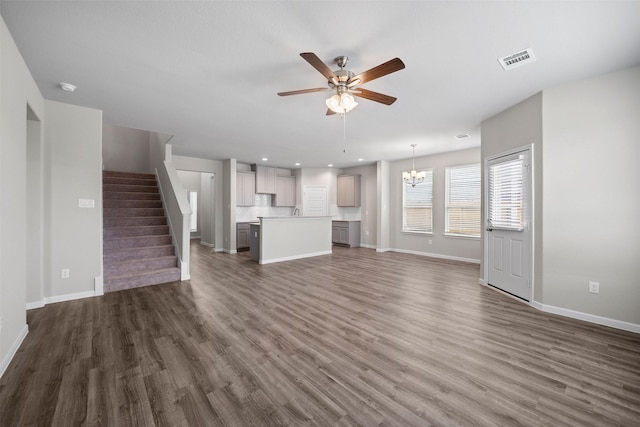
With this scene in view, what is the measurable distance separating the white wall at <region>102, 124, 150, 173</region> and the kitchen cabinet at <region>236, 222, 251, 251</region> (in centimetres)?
335

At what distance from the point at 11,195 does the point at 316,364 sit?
285 centimetres

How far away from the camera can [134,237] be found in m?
4.75

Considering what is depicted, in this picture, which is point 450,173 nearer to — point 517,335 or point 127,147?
point 517,335

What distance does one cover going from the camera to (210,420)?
1.51 metres

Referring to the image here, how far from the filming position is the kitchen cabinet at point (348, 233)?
8.55 m

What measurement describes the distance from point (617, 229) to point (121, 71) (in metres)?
5.53

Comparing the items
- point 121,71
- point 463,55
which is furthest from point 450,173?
point 121,71

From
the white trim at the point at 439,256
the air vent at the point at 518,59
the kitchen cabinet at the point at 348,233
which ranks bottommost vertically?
the white trim at the point at 439,256

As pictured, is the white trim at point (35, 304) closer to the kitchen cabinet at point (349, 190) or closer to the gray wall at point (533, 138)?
the gray wall at point (533, 138)

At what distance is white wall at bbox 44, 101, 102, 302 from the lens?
3.38m

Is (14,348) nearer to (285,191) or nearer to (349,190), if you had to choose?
(285,191)

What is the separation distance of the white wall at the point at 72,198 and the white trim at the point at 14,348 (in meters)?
1.09

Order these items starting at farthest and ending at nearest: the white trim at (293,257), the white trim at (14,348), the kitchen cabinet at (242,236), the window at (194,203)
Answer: the window at (194,203) → the kitchen cabinet at (242,236) → the white trim at (293,257) → the white trim at (14,348)

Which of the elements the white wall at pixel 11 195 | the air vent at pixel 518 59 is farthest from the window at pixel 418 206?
the white wall at pixel 11 195
